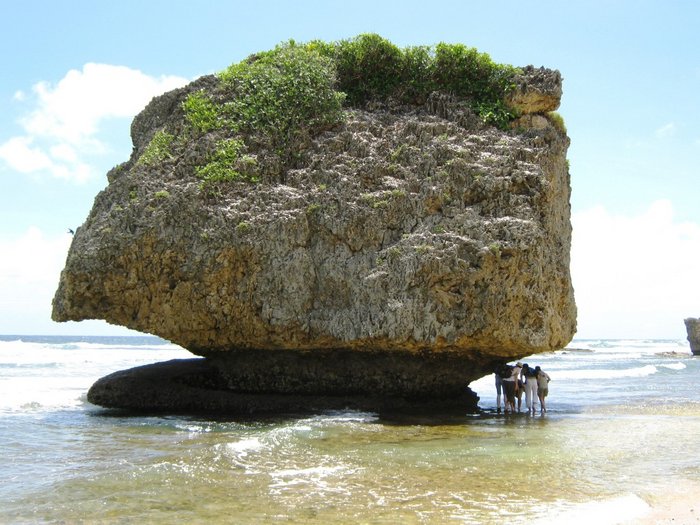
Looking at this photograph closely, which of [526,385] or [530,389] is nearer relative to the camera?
[530,389]

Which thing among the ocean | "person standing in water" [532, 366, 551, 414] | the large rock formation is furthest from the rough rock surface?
the large rock formation

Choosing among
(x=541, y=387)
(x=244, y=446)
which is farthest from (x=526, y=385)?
(x=244, y=446)

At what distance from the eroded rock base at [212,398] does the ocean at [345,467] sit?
31.1 inches

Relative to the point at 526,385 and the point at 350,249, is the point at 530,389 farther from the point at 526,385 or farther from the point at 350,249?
the point at 350,249

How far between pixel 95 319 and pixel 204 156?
15.2ft

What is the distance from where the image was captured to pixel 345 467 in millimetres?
9406

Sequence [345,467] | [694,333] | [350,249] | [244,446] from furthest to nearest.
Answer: [694,333] → [350,249] → [244,446] → [345,467]

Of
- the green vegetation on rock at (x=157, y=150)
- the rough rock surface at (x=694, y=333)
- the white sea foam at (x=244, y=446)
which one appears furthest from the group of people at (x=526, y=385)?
the rough rock surface at (x=694, y=333)

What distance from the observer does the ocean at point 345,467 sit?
7.25 meters

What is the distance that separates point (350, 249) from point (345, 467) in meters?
6.18

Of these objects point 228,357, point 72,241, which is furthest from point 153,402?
point 72,241

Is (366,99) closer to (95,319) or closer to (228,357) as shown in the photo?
(228,357)

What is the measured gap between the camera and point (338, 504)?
294 inches

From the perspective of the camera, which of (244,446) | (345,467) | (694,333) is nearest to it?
(345,467)
